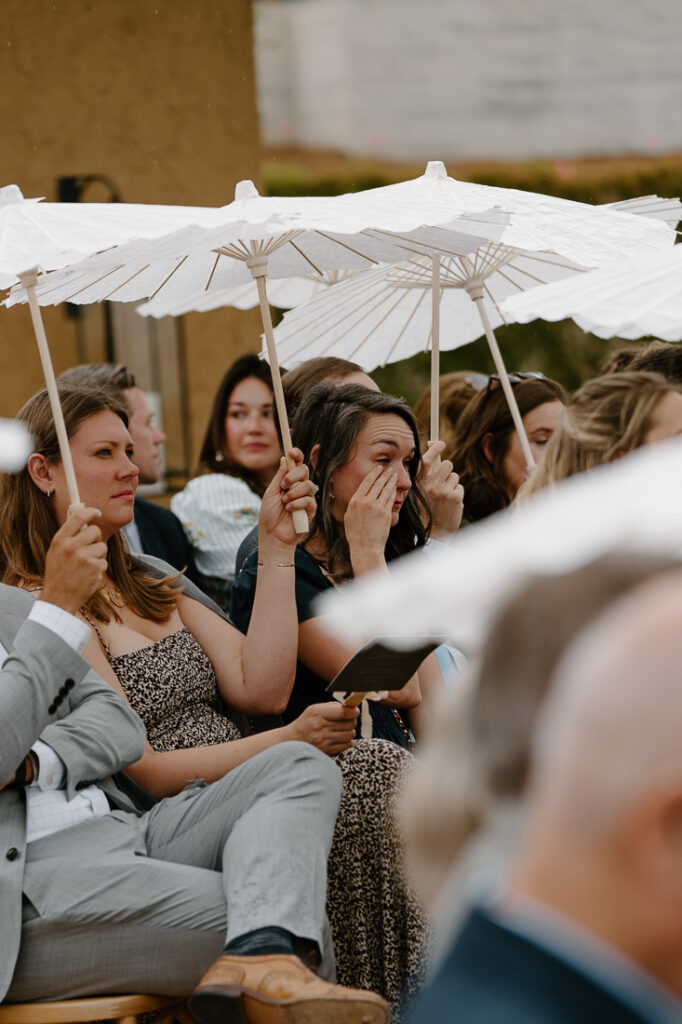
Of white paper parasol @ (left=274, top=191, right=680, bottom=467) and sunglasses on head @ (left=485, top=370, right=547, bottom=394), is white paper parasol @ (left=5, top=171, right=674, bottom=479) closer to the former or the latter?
white paper parasol @ (left=274, top=191, right=680, bottom=467)

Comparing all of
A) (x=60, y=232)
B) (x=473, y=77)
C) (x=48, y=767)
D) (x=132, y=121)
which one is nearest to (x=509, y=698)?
(x=48, y=767)

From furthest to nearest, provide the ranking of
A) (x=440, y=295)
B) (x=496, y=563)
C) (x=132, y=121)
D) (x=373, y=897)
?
(x=132, y=121), (x=440, y=295), (x=373, y=897), (x=496, y=563)

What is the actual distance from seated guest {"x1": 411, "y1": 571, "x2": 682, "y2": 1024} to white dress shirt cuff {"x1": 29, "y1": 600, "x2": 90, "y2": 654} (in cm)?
183

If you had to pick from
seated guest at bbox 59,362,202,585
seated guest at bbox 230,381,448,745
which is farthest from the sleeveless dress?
seated guest at bbox 59,362,202,585

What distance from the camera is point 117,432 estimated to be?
3.40m

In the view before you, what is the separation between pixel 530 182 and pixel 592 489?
7746 millimetres

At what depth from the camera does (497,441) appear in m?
4.73

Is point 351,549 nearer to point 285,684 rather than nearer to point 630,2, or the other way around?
point 285,684

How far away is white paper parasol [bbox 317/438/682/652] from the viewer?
955 mm

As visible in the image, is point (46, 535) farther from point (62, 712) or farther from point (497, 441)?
point (497, 441)

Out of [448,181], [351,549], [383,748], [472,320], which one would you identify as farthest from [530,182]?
[383,748]

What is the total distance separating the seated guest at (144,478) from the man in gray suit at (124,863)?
1.78 m

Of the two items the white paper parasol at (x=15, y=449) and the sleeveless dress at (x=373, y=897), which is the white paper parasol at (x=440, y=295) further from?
the sleeveless dress at (x=373, y=897)

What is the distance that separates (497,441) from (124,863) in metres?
2.51
